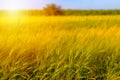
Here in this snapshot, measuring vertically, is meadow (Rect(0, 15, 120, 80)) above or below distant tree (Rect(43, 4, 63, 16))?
above

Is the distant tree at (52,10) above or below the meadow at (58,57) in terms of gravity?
below

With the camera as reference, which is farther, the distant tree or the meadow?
the distant tree

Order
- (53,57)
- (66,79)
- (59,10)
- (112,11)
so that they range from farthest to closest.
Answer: (112,11) → (59,10) → (53,57) → (66,79)

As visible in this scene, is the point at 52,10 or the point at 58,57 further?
the point at 52,10

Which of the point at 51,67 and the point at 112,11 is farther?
the point at 112,11

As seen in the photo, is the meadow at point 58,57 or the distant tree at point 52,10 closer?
the meadow at point 58,57

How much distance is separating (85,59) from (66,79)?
30 cm

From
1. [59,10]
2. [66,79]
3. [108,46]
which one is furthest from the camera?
[59,10]

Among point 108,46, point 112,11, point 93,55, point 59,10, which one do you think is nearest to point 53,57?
point 93,55

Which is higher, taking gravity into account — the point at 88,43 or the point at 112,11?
the point at 88,43

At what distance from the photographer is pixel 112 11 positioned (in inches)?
1129

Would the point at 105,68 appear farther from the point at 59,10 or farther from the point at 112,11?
the point at 112,11

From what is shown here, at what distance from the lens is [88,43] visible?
3.52 metres

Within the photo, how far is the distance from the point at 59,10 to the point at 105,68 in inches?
872
